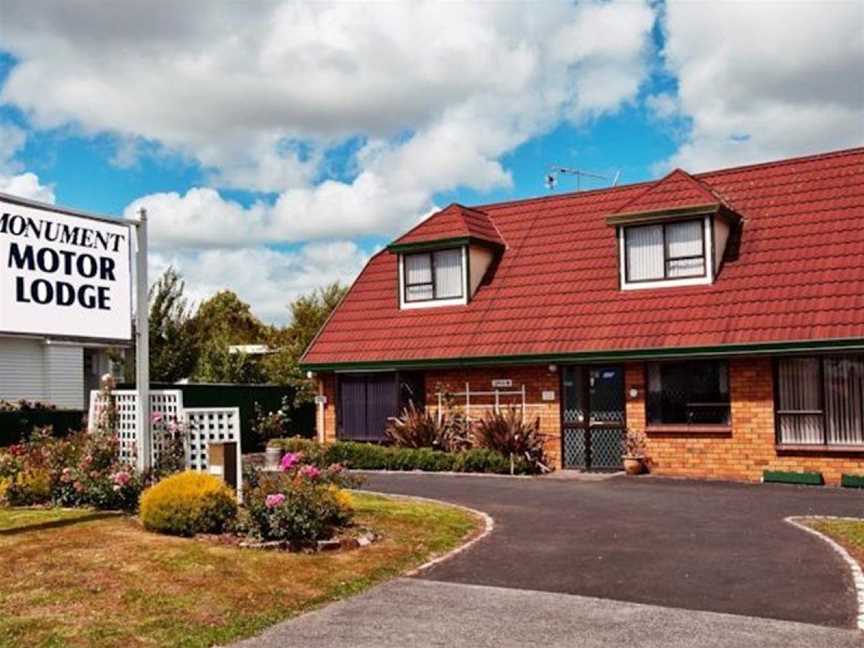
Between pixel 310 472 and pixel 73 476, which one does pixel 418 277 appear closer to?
pixel 73 476

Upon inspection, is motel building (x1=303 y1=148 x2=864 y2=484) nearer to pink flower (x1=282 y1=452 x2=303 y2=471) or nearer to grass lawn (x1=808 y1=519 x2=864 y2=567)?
grass lawn (x1=808 y1=519 x2=864 y2=567)

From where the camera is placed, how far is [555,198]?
26875 mm

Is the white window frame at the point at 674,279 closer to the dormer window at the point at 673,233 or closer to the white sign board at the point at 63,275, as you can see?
the dormer window at the point at 673,233

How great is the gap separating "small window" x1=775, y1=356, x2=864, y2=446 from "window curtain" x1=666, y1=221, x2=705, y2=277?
129 inches

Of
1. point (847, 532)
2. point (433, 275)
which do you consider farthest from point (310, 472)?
point (433, 275)

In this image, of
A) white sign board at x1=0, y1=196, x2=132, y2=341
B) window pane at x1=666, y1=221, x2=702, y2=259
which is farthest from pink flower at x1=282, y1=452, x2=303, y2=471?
window pane at x1=666, y1=221, x2=702, y2=259

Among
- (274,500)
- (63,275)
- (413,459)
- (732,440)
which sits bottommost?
(413,459)

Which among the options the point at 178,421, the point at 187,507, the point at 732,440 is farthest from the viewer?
the point at 732,440

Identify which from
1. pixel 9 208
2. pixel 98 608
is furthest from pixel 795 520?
pixel 9 208

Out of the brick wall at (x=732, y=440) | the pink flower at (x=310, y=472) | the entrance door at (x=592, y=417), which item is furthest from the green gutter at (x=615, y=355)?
the pink flower at (x=310, y=472)

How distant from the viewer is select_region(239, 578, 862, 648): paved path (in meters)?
7.54

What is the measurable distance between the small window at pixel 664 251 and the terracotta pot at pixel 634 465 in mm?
4264

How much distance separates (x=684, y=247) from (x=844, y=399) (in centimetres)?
498

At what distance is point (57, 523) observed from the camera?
11.8 meters
